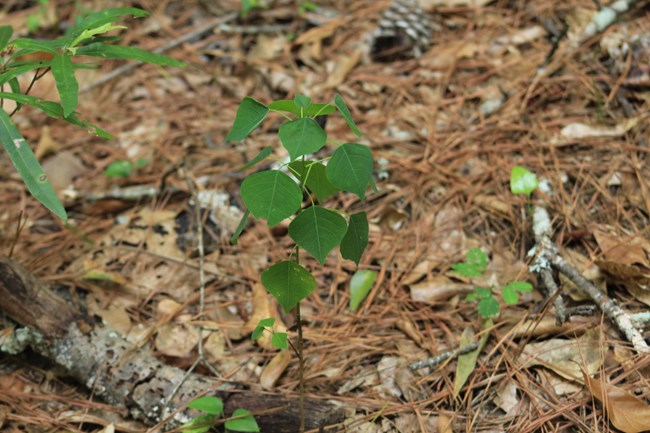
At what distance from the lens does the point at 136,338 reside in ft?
6.46

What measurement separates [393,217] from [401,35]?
54.9 inches

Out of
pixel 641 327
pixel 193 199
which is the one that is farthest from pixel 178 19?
pixel 641 327

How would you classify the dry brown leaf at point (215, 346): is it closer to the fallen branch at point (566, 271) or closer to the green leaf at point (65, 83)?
the green leaf at point (65, 83)

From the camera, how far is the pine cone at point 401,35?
3156 mm

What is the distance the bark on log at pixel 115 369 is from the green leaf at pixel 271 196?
0.72 m

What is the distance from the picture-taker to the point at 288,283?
137 cm

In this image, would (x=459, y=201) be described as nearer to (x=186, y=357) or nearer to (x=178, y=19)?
(x=186, y=357)

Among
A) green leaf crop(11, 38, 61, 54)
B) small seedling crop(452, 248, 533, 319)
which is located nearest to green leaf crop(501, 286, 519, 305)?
small seedling crop(452, 248, 533, 319)

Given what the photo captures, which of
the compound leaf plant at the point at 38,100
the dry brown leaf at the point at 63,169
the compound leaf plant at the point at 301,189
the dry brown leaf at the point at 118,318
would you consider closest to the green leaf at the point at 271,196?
the compound leaf plant at the point at 301,189

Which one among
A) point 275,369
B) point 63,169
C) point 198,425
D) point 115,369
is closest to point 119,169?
point 63,169

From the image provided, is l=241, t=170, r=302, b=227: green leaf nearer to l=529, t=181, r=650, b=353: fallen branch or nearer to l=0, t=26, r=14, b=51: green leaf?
l=0, t=26, r=14, b=51: green leaf

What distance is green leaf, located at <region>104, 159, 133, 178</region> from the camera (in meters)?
2.64

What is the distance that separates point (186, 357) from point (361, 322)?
0.64 metres

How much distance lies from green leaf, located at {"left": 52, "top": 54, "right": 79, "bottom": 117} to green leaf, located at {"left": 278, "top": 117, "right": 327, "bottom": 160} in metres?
0.57
